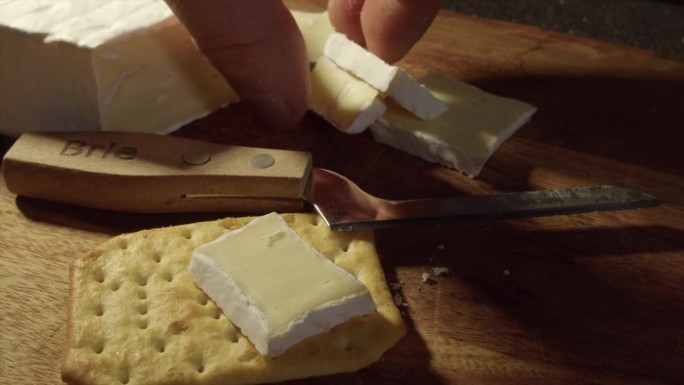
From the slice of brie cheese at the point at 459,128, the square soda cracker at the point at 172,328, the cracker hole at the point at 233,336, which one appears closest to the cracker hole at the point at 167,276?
the square soda cracker at the point at 172,328

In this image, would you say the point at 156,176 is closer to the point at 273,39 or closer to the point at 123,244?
the point at 123,244

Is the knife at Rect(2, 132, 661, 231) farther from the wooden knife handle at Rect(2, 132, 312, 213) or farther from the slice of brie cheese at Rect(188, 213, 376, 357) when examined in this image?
the slice of brie cheese at Rect(188, 213, 376, 357)

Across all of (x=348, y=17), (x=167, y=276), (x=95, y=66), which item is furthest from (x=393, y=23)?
(x=167, y=276)

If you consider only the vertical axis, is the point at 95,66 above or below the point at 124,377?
above

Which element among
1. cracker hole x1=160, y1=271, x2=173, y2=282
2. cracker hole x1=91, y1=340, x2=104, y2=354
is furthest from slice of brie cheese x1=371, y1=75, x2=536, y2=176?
cracker hole x1=91, y1=340, x2=104, y2=354

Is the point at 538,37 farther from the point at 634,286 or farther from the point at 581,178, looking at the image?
the point at 634,286

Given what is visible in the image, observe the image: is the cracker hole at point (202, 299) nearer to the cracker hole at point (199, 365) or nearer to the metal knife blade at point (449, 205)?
the cracker hole at point (199, 365)

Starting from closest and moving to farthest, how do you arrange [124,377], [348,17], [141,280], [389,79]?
[124,377]
[141,280]
[389,79]
[348,17]

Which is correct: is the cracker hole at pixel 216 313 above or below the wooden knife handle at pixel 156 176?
below
